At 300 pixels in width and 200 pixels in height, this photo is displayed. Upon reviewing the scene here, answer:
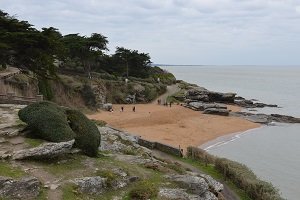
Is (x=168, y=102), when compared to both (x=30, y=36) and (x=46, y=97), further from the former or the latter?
(x=30, y=36)

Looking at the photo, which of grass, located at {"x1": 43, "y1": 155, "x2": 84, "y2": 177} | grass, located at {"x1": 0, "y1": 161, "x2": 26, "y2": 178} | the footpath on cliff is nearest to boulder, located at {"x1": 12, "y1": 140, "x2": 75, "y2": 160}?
grass, located at {"x1": 43, "y1": 155, "x2": 84, "y2": 177}

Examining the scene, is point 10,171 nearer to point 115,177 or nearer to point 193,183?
point 115,177

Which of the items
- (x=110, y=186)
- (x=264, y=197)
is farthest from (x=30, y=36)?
(x=264, y=197)

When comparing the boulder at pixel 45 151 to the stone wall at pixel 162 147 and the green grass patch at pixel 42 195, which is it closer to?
the green grass patch at pixel 42 195

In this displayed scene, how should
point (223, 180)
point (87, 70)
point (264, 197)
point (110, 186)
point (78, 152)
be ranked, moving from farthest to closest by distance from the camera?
point (87, 70), point (223, 180), point (264, 197), point (78, 152), point (110, 186)

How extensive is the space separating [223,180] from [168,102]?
4563 cm

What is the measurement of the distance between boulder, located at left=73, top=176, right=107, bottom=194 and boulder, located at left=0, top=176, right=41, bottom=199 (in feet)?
5.46

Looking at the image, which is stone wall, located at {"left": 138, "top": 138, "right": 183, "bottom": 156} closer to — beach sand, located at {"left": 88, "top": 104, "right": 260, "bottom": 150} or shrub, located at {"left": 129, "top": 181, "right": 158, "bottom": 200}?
beach sand, located at {"left": 88, "top": 104, "right": 260, "bottom": 150}

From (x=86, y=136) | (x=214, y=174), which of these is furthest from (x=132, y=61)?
(x=86, y=136)

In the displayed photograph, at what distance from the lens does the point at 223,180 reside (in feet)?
78.4

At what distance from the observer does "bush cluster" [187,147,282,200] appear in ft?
69.1

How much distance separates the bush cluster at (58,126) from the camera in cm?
1842

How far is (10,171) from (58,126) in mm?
3752

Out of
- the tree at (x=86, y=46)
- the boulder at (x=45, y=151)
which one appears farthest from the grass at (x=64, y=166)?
the tree at (x=86, y=46)
